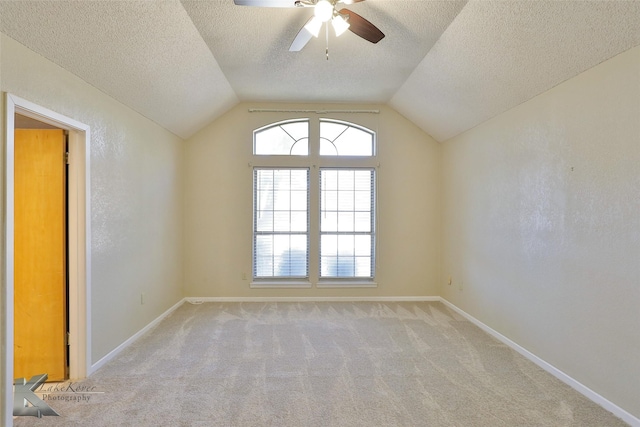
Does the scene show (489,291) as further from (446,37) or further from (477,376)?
(446,37)

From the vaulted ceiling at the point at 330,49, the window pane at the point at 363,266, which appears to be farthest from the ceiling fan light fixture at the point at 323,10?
the window pane at the point at 363,266

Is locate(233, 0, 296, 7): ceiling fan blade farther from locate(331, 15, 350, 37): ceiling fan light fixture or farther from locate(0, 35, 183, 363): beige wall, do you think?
locate(0, 35, 183, 363): beige wall

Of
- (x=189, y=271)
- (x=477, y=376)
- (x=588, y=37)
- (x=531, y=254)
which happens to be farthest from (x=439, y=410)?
(x=189, y=271)

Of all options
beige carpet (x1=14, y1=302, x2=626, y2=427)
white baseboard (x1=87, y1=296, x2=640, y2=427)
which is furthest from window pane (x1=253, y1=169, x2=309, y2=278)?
beige carpet (x1=14, y1=302, x2=626, y2=427)

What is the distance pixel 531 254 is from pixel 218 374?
2.99m

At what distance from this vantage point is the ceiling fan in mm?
2061

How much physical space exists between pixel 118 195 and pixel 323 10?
2545mm

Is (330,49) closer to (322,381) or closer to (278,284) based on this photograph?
(322,381)

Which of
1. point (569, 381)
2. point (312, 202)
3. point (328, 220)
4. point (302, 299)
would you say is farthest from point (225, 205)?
point (569, 381)

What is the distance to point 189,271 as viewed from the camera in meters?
5.04

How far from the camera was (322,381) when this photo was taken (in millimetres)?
2666

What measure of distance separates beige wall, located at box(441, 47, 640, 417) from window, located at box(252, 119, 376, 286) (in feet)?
5.63

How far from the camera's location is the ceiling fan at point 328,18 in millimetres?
2061

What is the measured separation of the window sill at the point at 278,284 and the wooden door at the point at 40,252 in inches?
101
